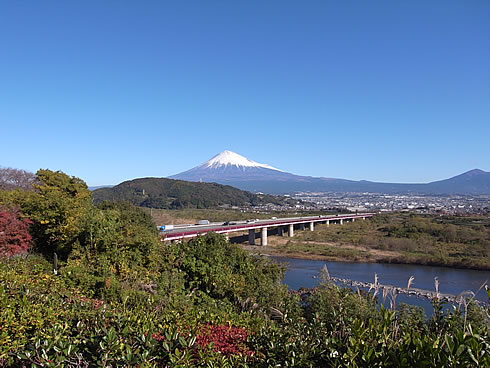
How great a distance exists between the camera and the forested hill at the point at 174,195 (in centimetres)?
6631

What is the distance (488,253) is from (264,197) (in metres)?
66.7

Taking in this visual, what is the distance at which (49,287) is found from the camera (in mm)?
6172

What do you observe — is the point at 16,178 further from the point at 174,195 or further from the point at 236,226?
the point at 174,195

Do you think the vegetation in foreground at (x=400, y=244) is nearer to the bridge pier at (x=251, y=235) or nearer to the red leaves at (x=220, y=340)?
the bridge pier at (x=251, y=235)

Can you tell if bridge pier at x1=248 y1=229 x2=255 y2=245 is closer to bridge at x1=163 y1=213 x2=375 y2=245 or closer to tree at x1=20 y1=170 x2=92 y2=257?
bridge at x1=163 y1=213 x2=375 y2=245

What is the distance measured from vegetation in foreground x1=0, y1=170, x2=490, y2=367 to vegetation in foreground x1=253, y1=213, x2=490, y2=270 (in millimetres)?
18965

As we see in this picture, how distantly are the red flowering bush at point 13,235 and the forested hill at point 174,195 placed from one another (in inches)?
2002

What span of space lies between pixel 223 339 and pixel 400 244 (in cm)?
3285

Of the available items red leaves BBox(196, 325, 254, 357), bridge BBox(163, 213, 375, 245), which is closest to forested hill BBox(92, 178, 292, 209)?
bridge BBox(163, 213, 375, 245)

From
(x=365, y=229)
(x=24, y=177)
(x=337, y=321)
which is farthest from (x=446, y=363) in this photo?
(x=365, y=229)

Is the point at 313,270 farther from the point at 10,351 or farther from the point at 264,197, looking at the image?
the point at 264,197

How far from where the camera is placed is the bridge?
2769 cm

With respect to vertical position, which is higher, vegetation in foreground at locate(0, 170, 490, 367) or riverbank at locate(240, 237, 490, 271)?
vegetation in foreground at locate(0, 170, 490, 367)

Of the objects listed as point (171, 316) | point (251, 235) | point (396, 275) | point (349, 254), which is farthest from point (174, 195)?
point (171, 316)
